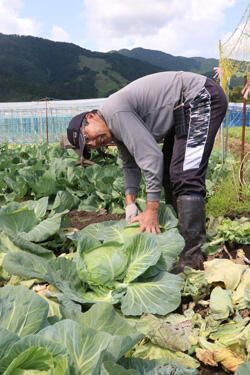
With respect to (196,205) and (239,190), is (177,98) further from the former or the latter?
(239,190)

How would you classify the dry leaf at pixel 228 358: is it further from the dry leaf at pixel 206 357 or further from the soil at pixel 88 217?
the soil at pixel 88 217

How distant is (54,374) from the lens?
1.11m

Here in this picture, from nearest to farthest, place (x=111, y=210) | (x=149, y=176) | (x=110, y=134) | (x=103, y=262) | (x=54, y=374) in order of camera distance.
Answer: (x=54, y=374)
(x=103, y=262)
(x=149, y=176)
(x=110, y=134)
(x=111, y=210)

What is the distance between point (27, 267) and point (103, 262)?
0.45 meters

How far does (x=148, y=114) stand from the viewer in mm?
2541

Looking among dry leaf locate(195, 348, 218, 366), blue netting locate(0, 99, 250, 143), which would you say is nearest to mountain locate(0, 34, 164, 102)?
blue netting locate(0, 99, 250, 143)

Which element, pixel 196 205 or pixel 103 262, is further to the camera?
pixel 196 205

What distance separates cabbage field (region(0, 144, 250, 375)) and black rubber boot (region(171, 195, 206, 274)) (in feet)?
0.29

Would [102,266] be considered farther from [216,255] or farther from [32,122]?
[32,122]

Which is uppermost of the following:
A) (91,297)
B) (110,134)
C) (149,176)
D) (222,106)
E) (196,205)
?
(222,106)

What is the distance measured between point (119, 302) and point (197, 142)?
4.11 ft

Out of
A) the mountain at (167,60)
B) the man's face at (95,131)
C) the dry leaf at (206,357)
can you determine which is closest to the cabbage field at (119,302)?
the dry leaf at (206,357)

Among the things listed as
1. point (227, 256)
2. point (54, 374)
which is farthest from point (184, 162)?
point (54, 374)

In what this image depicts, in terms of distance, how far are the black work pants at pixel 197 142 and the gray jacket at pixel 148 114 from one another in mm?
95
